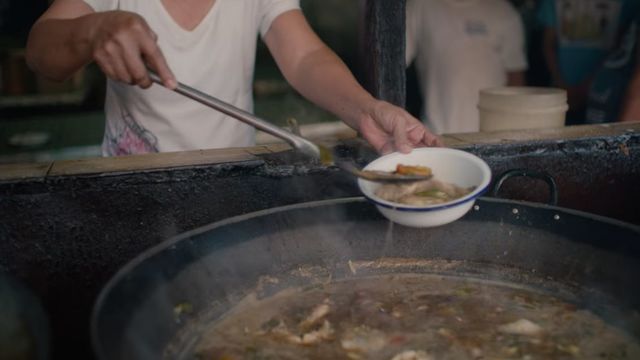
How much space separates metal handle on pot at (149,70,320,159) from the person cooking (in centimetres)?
32

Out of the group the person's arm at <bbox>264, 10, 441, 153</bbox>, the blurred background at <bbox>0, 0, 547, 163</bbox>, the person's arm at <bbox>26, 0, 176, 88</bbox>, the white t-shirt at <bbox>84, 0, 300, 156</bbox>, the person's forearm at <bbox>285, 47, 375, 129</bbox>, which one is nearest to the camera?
the person's arm at <bbox>26, 0, 176, 88</bbox>

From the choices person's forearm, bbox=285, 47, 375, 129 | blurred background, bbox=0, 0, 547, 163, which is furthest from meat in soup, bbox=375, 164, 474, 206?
blurred background, bbox=0, 0, 547, 163

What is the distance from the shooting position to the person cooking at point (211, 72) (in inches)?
93.5

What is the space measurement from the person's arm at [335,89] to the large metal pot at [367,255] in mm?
277

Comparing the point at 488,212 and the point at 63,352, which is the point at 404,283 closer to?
the point at 488,212

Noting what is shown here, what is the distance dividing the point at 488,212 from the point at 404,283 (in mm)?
390

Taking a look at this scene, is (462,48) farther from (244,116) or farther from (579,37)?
(244,116)

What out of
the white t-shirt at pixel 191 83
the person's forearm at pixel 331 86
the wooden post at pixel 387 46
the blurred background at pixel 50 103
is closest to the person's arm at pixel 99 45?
the white t-shirt at pixel 191 83

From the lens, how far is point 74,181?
2.30 m

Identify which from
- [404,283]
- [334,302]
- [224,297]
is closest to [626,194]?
[404,283]

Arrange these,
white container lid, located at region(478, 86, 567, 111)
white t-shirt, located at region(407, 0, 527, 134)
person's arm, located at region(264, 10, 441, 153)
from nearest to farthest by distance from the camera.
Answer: person's arm, located at region(264, 10, 441, 153), white container lid, located at region(478, 86, 567, 111), white t-shirt, located at region(407, 0, 527, 134)

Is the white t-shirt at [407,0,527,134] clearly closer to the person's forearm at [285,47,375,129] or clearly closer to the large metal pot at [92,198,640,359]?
the person's forearm at [285,47,375,129]

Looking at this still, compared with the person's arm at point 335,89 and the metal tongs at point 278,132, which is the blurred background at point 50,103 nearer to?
the person's arm at point 335,89

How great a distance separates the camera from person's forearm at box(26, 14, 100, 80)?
6.80ft
